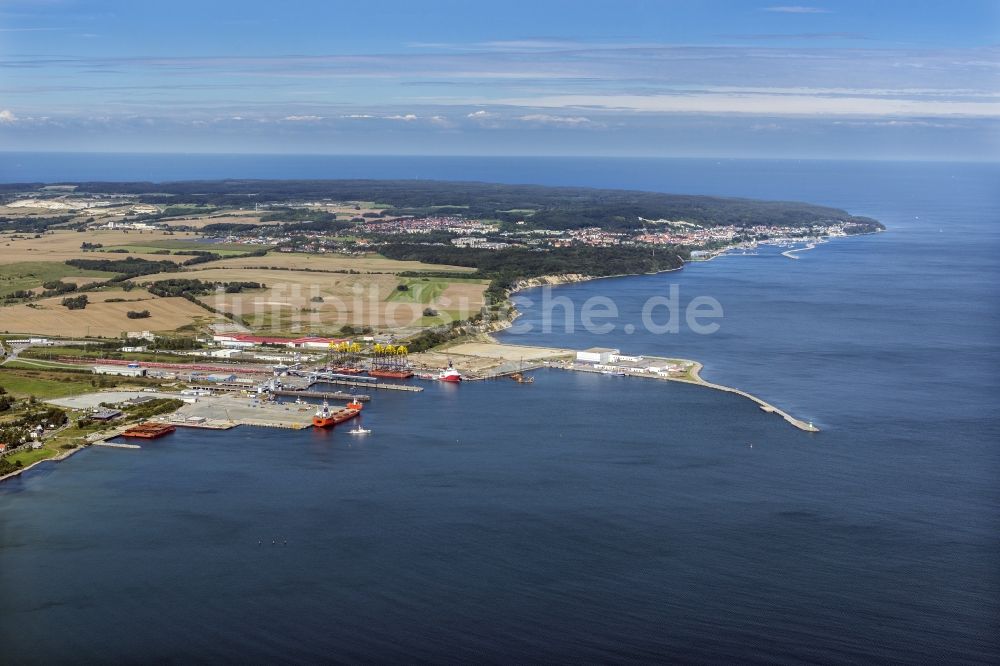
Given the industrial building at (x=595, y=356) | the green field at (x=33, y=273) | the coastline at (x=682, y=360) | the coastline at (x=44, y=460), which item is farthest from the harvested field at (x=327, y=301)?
the coastline at (x=44, y=460)

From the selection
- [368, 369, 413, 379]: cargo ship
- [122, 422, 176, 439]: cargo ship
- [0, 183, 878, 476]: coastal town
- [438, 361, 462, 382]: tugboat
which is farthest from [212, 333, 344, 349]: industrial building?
[122, 422, 176, 439]: cargo ship

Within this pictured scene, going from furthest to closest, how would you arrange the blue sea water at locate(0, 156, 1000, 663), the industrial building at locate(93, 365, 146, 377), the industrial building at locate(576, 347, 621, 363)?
1. the industrial building at locate(576, 347, 621, 363)
2. the industrial building at locate(93, 365, 146, 377)
3. the blue sea water at locate(0, 156, 1000, 663)

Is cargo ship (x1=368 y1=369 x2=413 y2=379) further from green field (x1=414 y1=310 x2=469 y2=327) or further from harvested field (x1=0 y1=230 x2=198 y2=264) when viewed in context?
harvested field (x1=0 y1=230 x2=198 y2=264)

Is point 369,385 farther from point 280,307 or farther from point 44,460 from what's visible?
point 280,307

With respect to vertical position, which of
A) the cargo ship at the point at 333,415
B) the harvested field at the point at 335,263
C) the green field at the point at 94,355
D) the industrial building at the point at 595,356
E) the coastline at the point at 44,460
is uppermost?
the harvested field at the point at 335,263

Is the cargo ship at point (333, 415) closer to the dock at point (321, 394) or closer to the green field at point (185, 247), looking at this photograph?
the dock at point (321, 394)

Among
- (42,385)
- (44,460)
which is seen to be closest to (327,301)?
(42,385)

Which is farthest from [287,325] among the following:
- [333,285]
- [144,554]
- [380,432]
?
[144,554]
